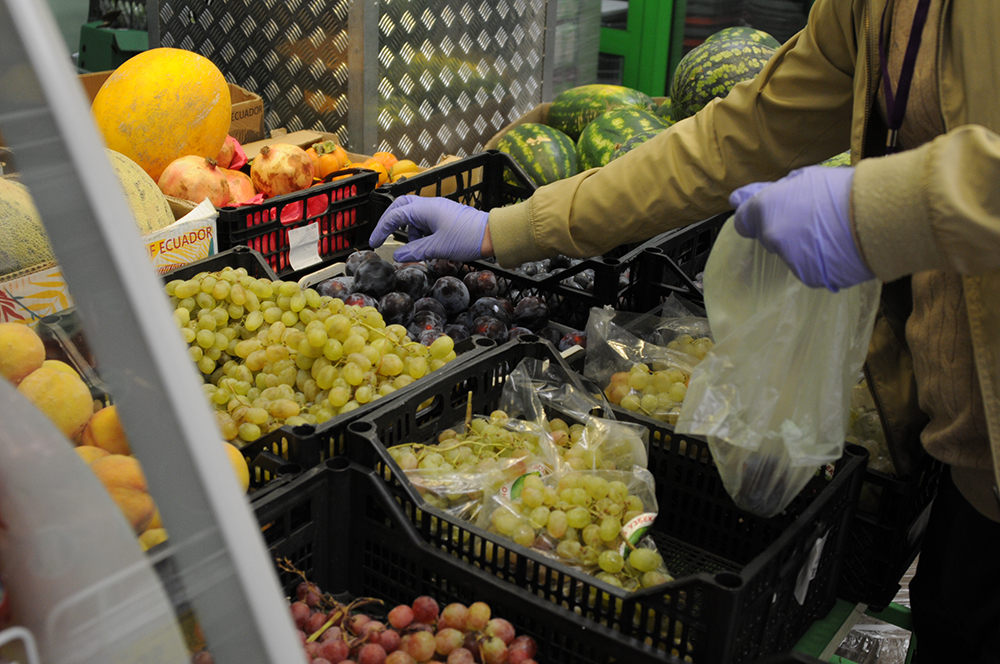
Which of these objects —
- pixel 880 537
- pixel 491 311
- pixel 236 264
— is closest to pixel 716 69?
pixel 491 311

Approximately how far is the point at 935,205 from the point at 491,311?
1.07 meters

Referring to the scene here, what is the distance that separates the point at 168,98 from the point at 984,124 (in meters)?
2.12

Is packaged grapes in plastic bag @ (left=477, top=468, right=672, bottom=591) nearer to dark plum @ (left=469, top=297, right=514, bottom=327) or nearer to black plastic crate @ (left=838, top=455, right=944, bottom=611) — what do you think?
black plastic crate @ (left=838, top=455, right=944, bottom=611)

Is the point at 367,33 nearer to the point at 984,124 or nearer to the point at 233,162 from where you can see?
the point at 233,162

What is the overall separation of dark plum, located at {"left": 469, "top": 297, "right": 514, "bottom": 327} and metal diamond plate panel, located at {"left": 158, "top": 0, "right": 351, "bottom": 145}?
55.6 inches

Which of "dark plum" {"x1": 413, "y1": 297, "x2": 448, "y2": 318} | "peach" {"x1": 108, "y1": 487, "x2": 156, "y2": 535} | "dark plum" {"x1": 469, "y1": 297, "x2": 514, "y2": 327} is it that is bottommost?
"dark plum" {"x1": 469, "y1": 297, "x2": 514, "y2": 327}

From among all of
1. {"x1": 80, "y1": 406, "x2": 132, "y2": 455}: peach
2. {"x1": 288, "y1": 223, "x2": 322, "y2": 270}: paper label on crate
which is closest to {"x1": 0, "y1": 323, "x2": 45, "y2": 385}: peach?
{"x1": 80, "y1": 406, "x2": 132, "y2": 455}: peach

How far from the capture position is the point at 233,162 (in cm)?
265

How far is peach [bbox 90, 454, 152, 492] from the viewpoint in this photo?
515 mm

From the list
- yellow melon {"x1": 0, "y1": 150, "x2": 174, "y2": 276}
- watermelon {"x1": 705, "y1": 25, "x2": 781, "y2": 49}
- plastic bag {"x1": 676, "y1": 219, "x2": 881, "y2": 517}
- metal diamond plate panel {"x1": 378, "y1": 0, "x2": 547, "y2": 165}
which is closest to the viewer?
yellow melon {"x1": 0, "y1": 150, "x2": 174, "y2": 276}

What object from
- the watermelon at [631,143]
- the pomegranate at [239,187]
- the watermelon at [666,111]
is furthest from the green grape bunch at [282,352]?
the watermelon at [666,111]

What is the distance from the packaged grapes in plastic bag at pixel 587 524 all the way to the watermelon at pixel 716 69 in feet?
7.97

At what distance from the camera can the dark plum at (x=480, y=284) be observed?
2.00m

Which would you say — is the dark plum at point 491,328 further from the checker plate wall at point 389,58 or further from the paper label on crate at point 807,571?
the checker plate wall at point 389,58
